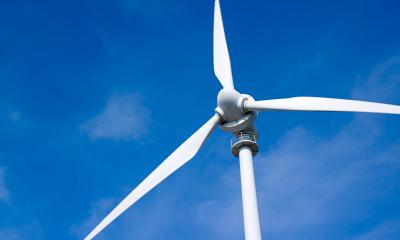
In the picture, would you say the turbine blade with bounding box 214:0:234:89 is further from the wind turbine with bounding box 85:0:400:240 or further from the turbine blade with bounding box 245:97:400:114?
the turbine blade with bounding box 245:97:400:114

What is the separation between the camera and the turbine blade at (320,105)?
24.4 meters

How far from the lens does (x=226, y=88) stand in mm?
29641

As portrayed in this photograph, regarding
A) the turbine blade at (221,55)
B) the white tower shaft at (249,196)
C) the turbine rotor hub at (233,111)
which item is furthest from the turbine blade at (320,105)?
the turbine blade at (221,55)

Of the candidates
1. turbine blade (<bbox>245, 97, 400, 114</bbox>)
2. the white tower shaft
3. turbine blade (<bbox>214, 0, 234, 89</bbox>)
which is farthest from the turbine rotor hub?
turbine blade (<bbox>214, 0, 234, 89</bbox>)

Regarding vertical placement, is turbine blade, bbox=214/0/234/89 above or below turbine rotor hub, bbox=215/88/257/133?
above

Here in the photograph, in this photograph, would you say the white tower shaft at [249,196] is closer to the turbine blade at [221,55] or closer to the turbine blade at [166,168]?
the turbine blade at [166,168]

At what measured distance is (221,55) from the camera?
34000 millimetres

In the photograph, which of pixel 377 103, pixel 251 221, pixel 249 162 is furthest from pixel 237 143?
pixel 377 103

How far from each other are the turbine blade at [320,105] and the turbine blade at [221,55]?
10.1ft

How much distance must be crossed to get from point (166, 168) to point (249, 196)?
17.0 ft

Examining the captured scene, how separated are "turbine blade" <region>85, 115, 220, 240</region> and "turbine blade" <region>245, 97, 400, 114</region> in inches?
107

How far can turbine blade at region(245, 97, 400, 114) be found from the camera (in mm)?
24392

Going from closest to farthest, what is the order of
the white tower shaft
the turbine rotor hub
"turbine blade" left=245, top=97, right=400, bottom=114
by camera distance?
"turbine blade" left=245, top=97, right=400, bottom=114, the white tower shaft, the turbine rotor hub

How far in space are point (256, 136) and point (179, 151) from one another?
4375 millimetres
